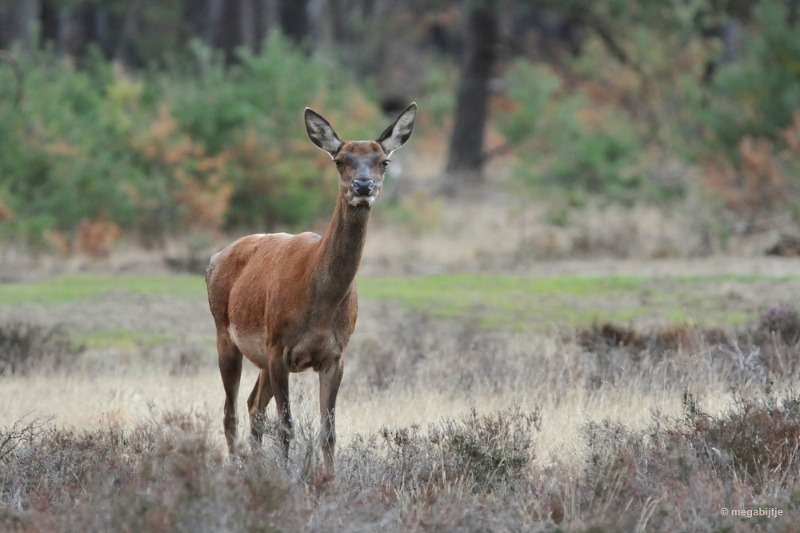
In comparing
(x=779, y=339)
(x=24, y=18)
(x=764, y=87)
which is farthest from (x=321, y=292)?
(x=24, y=18)

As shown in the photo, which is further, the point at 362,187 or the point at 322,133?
the point at 322,133

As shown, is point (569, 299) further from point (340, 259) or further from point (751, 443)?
point (340, 259)

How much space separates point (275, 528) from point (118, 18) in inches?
1819

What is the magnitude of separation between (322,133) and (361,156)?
1.72 ft

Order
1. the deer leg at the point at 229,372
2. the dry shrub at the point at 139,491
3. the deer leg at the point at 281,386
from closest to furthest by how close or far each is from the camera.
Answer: the dry shrub at the point at 139,491
the deer leg at the point at 281,386
the deer leg at the point at 229,372

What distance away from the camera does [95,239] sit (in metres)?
19.9

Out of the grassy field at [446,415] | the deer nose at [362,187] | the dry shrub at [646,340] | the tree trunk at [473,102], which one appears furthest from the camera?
the tree trunk at [473,102]

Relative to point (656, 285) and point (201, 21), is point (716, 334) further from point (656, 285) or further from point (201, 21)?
point (201, 21)

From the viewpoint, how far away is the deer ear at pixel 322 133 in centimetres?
804

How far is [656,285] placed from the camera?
51.2 feet

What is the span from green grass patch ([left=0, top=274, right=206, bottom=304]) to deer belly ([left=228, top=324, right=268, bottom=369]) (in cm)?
706

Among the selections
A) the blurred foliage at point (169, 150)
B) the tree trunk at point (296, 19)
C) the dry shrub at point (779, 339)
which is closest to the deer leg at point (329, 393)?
the dry shrub at point (779, 339)

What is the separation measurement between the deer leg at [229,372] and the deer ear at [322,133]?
1.77 metres

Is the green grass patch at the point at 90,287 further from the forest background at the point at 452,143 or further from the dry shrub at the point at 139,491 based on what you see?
the dry shrub at the point at 139,491
